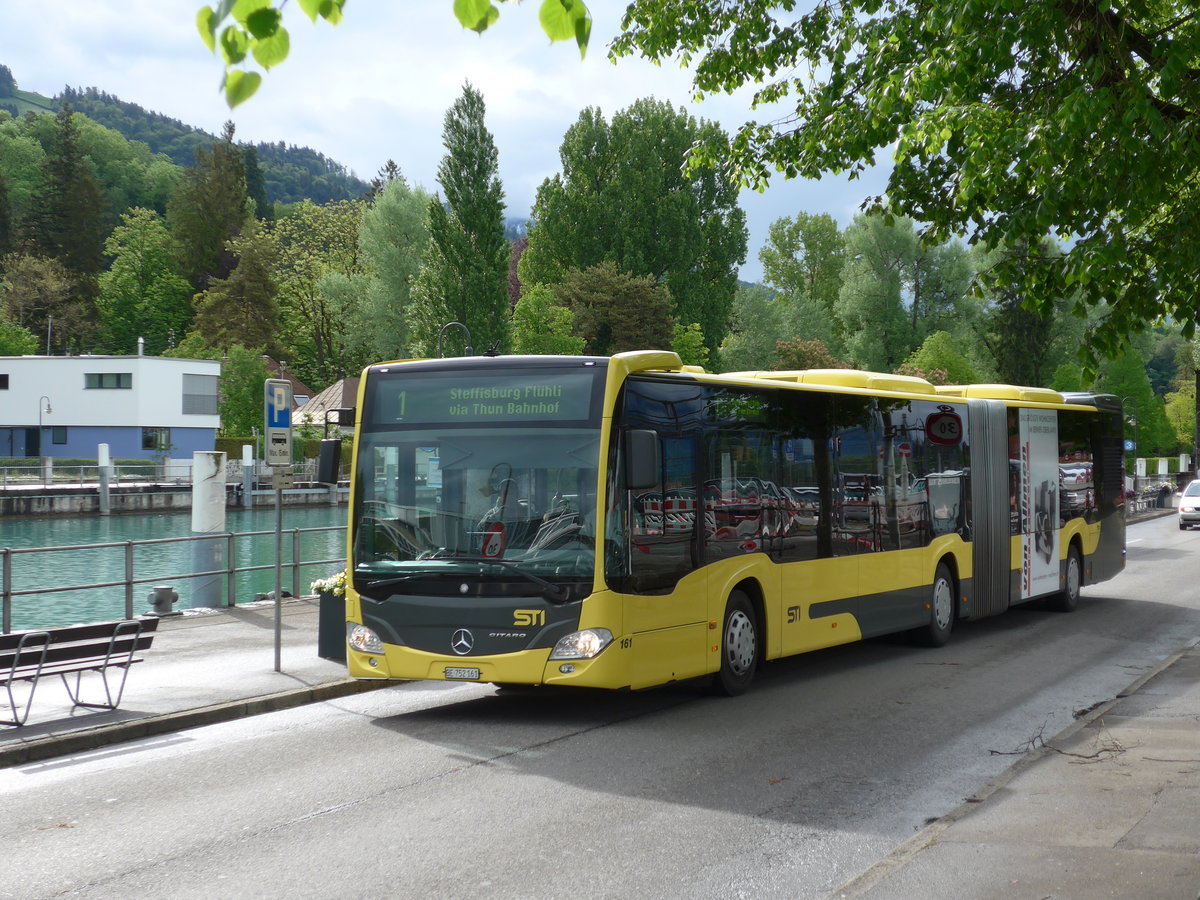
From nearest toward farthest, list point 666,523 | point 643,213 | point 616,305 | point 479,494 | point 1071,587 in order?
point 479,494 → point 666,523 → point 1071,587 → point 616,305 → point 643,213

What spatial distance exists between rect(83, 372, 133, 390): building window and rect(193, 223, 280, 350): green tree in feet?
62.7

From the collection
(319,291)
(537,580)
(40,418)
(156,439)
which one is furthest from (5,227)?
(537,580)

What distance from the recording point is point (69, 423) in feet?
271

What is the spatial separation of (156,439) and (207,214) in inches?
1489

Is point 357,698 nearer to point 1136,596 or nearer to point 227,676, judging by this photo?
point 227,676

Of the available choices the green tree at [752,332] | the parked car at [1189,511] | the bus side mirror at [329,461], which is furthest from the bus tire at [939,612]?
the green tree at [752,332]

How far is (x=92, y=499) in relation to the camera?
217 ft

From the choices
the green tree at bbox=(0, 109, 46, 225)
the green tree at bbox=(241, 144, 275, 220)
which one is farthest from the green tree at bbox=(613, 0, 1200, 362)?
the green tree at bbox=(241, 144, 275, 220)

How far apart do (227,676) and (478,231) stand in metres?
58.1

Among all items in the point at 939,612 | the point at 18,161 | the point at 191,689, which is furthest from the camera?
the point at 18,161

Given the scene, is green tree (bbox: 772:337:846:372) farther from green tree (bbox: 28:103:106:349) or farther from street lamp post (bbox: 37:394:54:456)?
green tree (bbox: 28:103:106:349)

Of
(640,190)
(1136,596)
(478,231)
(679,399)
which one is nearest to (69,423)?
(478,231)

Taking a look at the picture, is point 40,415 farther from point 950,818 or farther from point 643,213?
point 950,818

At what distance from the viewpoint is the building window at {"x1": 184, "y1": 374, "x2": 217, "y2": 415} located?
3327 inches
